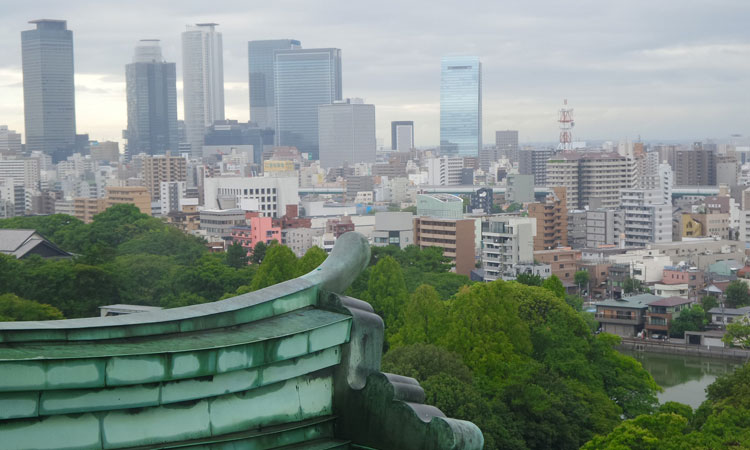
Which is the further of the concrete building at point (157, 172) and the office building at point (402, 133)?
the office building at point (402, 133)

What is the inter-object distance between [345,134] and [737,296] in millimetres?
116684

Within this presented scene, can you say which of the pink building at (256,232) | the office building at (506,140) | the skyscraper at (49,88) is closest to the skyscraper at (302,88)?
the office building at (506,140)

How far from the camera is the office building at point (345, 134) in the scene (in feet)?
489

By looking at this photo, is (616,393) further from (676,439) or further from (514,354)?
(676,439)

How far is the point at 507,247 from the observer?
40844 mm

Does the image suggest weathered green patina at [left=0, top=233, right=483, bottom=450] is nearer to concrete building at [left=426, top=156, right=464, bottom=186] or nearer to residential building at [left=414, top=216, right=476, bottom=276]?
residential building at [left=414, top=216, right=476, bottom=276]

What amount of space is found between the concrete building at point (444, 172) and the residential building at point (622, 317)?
86799 mm

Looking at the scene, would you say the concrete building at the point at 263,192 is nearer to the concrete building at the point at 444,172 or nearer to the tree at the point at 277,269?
the tree at the point at 277,269

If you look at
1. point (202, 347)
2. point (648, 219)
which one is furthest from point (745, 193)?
point (202, 347)

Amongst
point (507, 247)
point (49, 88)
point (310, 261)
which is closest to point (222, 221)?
point (507, 247)

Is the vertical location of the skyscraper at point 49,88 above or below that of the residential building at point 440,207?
above

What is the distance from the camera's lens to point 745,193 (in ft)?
205

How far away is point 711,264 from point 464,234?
11.0 meters

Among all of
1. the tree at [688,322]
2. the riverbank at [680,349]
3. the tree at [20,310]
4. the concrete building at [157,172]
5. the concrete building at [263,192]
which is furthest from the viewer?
the concrete building at [157,172]
